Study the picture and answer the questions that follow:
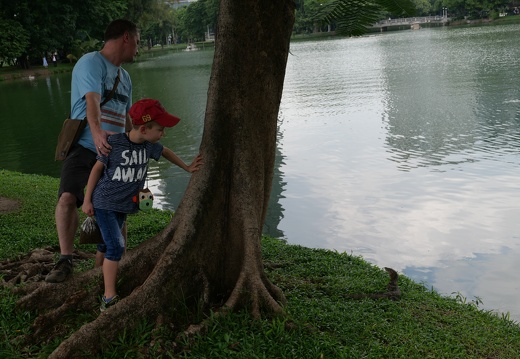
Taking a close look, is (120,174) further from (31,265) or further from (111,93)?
(31,265)

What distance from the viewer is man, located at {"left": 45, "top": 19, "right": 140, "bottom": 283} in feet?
13.2

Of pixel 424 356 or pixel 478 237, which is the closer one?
pixel 424 356

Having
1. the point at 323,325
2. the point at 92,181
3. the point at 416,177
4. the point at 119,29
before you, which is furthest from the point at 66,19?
the point at 323,325

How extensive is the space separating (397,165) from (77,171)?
7.64 meters

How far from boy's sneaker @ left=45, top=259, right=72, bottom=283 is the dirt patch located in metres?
3.72

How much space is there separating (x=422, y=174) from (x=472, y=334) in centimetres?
600

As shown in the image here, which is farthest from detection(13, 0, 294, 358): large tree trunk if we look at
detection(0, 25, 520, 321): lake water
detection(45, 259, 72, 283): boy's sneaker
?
detection(0, 25, 520, 321): lake water

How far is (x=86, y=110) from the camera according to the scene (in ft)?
13.0

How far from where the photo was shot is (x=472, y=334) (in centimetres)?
442

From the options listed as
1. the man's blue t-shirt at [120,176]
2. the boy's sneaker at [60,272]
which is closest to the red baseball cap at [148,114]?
the man's blue t-shirt at [120,176]

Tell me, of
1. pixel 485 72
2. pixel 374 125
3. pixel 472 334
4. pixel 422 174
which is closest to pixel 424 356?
pixel 472 334

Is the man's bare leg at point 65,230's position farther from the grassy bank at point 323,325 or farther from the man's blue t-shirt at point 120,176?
the man's blue t-shirt at point 120,176

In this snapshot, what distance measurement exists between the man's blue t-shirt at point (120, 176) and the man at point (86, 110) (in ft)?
1.18

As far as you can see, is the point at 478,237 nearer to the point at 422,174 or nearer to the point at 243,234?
the point at 422,174
